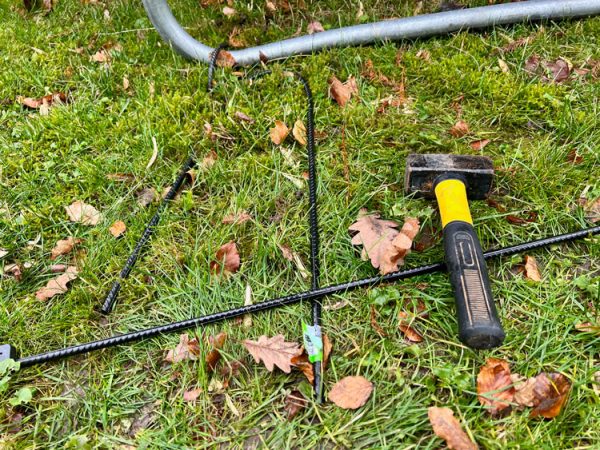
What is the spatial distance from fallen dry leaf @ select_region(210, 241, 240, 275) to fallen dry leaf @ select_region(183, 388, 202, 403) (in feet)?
1.78

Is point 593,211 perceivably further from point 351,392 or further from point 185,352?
point 185,352

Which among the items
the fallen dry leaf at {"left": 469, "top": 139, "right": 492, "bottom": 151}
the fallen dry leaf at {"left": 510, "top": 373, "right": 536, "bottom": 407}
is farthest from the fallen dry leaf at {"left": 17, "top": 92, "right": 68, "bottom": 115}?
the fallen dry leaf at {"left": 510, "top": 373, "right": 536, "bottom": 407}

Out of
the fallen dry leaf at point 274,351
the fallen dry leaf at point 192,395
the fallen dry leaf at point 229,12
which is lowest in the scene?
the fallen dry leaf at point 192,395

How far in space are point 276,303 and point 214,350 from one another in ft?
1.04

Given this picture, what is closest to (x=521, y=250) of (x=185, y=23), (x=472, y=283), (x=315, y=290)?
(x=472, y=283)

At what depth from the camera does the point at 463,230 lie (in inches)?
76.6

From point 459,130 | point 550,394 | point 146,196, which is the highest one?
point 146,196

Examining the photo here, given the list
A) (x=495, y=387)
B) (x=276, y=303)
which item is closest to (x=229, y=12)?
(x=276, y=303)

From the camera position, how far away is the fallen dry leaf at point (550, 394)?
164cm

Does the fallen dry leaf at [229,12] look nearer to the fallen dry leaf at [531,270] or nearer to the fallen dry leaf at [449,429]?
the fallen dry leaf at [531,270]

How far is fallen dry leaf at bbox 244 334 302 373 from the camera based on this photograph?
6.07 feet

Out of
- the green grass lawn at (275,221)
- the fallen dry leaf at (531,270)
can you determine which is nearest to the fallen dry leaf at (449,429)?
the green grass lawn at (275,221)

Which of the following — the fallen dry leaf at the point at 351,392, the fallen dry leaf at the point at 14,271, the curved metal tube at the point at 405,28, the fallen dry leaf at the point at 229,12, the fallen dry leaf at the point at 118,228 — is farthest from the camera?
the fallen dry leaf at the point at 229,12

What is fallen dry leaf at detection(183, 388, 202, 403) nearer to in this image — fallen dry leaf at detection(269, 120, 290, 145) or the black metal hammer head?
the black metal hammer head
